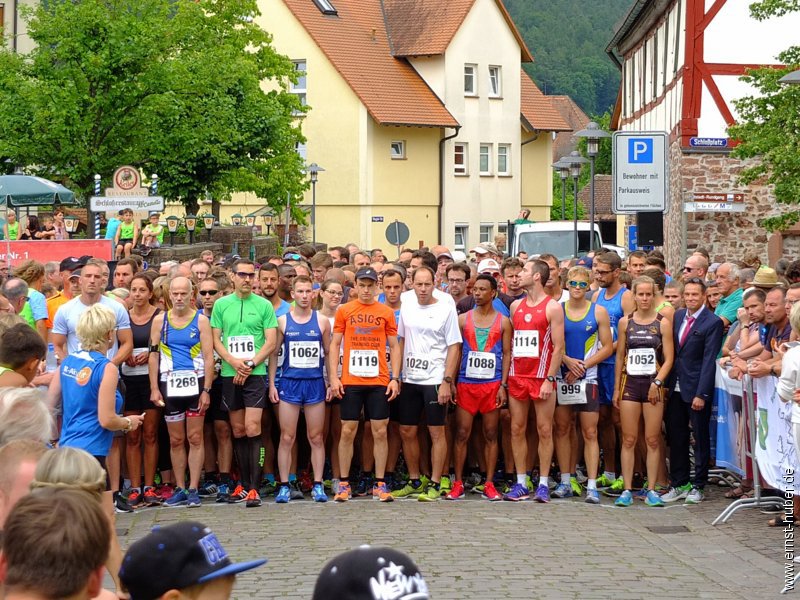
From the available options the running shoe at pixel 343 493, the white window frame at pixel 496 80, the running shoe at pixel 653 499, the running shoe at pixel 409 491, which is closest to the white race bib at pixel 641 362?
the running shoe at pixel 653 499

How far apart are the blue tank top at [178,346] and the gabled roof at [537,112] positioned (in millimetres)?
52551

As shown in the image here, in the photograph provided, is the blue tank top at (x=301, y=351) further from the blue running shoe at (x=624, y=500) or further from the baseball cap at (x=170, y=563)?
the baseball cap at (x=170, y=563)

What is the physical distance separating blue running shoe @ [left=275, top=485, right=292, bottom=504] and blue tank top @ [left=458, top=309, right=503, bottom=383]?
6.20ft

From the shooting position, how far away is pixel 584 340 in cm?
Answer: 1268

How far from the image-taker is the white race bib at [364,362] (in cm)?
1252

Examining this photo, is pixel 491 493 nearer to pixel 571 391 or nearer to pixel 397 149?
pixel 571 391

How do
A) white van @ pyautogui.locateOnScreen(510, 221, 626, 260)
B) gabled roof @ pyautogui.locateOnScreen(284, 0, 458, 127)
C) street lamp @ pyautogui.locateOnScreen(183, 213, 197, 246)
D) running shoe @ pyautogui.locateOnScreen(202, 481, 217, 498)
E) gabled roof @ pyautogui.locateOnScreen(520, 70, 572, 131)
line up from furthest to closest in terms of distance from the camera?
1. gabled roof @ pyautogui.locateOnScreen(520, 70, 572, 131)
2. gabled roof @ pyautogui.locateOnScreen(284, 0, 458, 127)
3. street lamp @ pyautogui.locateOnScreen(183, 213, 197, 246)
4. white van @ pyautogui.locateOnScreen(510, 221, 626, 260)
5. running shoe @ pyautogui.locateOnScreen(202, 481, 217, 498)

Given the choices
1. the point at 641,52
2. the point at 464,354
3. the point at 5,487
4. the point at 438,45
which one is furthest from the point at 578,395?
the point at 438,45

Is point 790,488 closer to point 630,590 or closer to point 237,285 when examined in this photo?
point 630,590

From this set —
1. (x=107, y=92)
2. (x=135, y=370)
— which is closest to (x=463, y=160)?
(x=107, y=92)

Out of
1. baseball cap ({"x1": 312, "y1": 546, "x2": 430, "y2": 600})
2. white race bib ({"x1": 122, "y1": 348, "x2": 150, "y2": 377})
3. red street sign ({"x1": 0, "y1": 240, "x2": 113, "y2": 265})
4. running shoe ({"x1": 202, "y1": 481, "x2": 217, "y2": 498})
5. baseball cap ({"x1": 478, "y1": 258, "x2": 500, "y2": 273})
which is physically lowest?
running shoe ({"x1": 202, "y1": 481, "x2": 217, "y2": 498})

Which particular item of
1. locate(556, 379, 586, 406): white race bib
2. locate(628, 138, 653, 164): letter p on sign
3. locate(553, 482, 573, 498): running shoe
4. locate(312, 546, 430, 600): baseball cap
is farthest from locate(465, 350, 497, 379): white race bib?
locate(312, 546, 430, 600): baseball cap

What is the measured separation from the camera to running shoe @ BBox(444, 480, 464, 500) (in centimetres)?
1266

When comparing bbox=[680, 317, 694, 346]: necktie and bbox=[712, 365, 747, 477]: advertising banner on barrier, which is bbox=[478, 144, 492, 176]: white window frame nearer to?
bbox=[680, 317, 694, 346]: necktie
